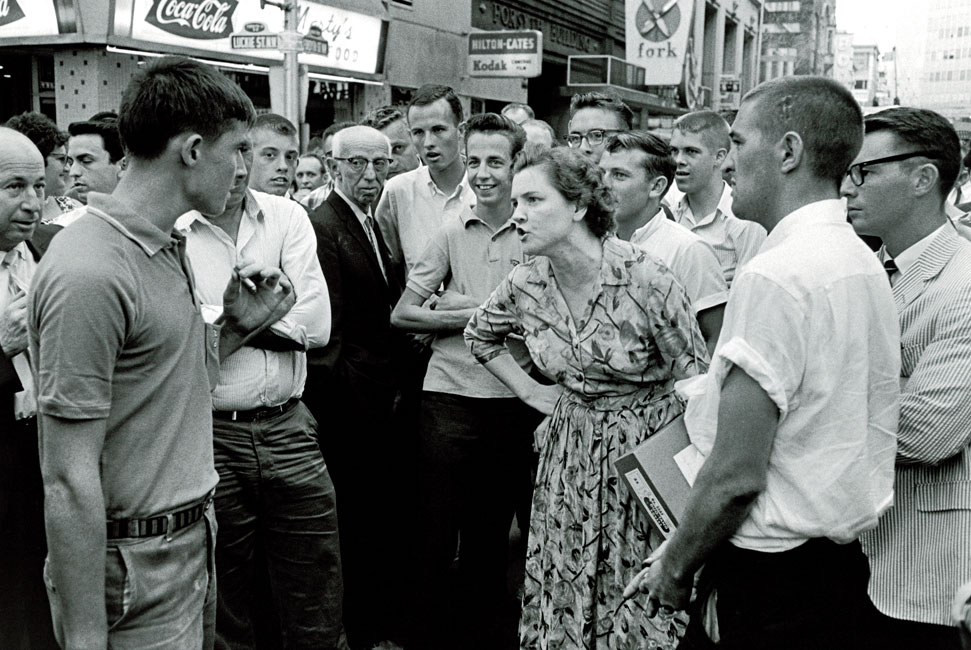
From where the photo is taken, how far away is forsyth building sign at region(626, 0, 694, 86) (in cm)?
2036

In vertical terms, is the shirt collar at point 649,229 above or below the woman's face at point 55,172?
below

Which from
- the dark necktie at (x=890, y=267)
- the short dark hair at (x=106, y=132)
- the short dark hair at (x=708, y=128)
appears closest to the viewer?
the dark necktie at (x=890, y=267)

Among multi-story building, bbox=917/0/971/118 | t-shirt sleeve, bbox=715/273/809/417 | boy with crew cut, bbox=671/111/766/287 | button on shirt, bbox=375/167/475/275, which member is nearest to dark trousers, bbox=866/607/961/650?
t-shirt sleeve, bbox=715/273/809/417

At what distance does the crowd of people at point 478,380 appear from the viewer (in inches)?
83.0

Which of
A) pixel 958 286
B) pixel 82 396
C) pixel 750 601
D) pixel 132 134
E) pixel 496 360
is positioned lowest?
pixel 750 601

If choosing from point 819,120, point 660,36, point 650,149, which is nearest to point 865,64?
point 660,36

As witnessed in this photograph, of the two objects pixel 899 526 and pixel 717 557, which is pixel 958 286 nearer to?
pixel 899 526

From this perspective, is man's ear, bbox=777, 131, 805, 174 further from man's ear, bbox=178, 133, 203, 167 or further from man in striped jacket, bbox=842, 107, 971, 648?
man's ear, bbox=178, 133, 203, 167

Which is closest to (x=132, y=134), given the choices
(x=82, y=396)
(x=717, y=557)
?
(x=82, y=396)

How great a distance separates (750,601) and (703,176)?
3.69 meters

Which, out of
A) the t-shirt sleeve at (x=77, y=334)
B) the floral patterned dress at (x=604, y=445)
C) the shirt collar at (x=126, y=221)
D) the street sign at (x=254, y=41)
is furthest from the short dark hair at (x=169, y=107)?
the street sign at (x=254, y=41)

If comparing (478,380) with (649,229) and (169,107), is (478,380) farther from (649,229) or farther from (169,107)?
(169,107)

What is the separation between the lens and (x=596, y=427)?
10.9ft

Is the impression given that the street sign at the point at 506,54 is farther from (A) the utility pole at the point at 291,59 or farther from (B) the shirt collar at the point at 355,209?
(B) the shirt collar at the point at 355,209
